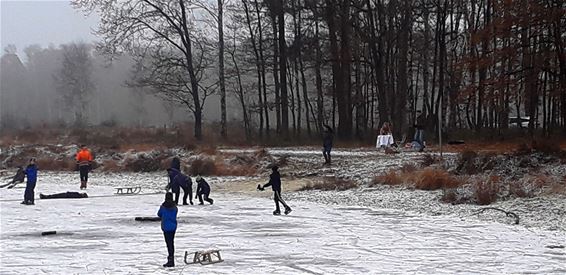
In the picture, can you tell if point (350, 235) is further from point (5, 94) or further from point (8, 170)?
point (5, 94)

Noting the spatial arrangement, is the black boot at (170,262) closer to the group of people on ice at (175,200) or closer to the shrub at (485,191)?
the group of people on ice at (175,200)

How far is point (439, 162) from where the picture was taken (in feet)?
104

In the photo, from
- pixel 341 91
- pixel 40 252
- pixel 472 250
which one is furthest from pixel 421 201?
pixel 341 91

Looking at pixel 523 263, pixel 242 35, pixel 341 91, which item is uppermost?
pixel 242 35

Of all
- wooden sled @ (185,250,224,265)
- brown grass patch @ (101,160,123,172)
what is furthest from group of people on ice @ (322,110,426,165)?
wooden sled @ (185,250,224,265)

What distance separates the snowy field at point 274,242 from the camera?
14.7 metres

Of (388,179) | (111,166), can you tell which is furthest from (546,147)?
(111,166)

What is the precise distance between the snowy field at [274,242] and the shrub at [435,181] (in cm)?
371

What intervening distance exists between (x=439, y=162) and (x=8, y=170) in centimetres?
2705

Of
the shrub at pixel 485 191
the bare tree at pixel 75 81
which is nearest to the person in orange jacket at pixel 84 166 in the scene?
the shrub at pixel 485 191

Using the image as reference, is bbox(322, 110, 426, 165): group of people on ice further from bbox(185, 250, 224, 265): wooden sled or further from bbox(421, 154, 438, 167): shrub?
bbox(185, 250, 224, 265): wooden sled

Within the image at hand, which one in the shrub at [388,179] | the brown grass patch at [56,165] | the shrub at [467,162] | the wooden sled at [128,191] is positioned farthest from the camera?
the brown grass patch at [56,165]

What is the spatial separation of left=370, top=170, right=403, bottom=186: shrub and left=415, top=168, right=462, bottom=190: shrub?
1020 mm

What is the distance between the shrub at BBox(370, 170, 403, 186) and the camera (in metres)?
29.7
